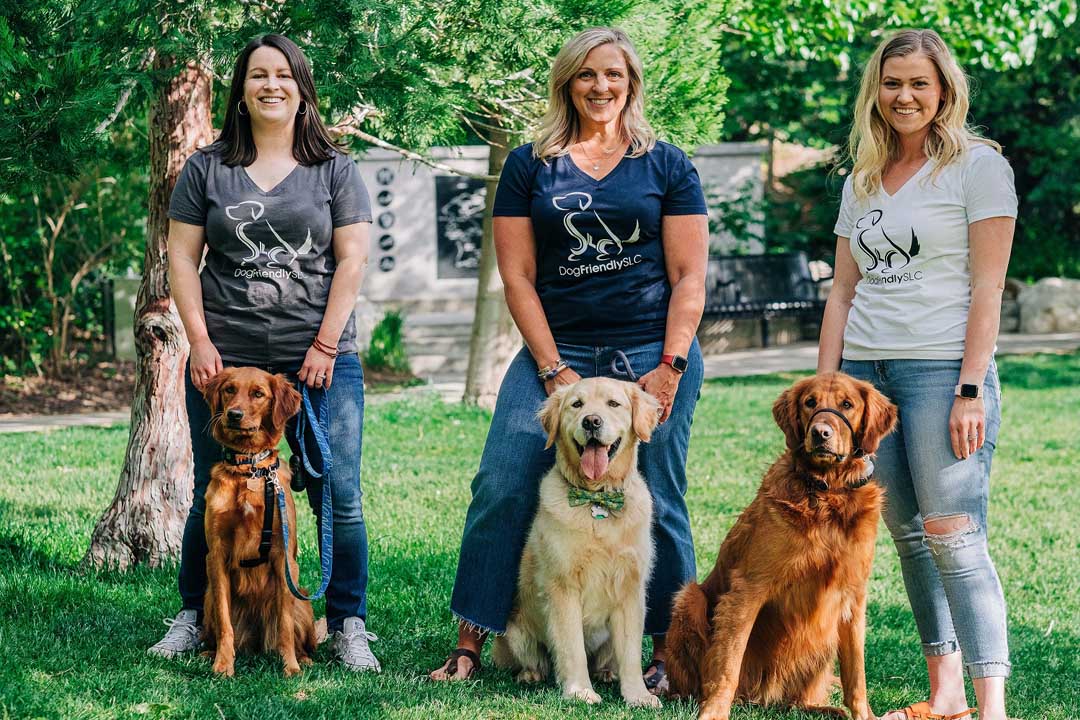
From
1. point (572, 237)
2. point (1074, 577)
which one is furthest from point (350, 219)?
point (1074, 577)

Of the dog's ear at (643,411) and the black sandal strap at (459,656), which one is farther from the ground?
the dog's ear at (643,411)

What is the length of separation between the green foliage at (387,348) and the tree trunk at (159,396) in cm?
805

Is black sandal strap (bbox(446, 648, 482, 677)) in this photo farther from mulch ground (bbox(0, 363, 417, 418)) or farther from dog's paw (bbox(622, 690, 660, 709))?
mulch ground (bbox(0, 363, 417, 418))

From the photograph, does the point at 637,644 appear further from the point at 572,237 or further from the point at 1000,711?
the point at 572,237

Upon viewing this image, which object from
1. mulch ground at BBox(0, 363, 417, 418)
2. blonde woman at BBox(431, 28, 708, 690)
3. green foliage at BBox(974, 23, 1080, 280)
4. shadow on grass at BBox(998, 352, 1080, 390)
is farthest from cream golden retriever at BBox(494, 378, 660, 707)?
green foliage at BBox(974, 23, 1080, 280)

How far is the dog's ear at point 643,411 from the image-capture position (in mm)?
4023

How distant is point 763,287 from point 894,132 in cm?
1312

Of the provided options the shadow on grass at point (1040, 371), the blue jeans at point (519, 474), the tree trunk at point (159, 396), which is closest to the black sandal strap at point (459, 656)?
the blue jeans at point (519, 474)

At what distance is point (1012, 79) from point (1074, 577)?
14658 mm

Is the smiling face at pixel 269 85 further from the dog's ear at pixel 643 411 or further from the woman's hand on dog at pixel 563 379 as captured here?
the dog's ear at pixel 643 411

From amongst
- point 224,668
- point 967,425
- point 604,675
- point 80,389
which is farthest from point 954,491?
point 80,389

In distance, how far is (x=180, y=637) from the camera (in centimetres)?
441

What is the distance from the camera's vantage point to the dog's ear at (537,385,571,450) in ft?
13.3

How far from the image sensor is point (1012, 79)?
18656 millimetres
